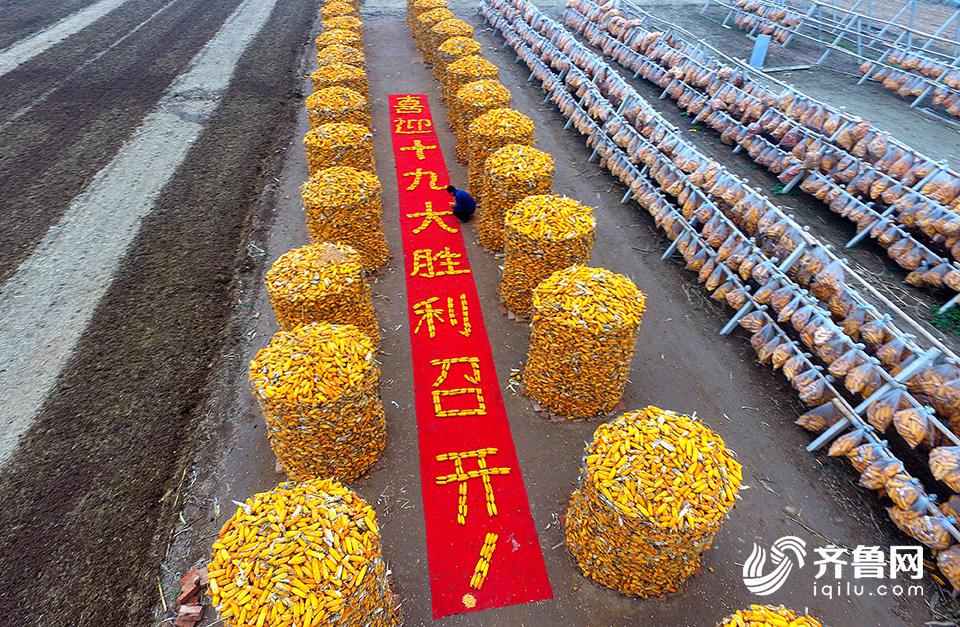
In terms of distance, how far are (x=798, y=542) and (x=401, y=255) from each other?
27.9ft

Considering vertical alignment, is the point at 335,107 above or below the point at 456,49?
below

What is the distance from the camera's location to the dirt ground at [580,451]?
5922 millimetres

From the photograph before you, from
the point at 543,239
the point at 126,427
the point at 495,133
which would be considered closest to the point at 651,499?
the point at 543,239

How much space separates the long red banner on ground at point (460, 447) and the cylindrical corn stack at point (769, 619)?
7.48 ft

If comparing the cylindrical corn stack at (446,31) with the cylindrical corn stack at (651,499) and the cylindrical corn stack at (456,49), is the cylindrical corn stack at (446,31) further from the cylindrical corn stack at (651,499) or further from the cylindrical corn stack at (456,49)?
the cylindrical corn stack at (651,499)

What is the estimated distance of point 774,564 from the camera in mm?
6277

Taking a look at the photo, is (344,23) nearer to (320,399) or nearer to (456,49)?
(456,49)

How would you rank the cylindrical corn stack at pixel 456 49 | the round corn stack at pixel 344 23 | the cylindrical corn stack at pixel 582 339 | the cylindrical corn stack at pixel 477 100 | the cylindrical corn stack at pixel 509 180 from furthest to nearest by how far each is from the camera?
the round corn stack at pixel 344 23 < the cylindrical corn stack at pixel 456 49 < the cylindrical corn stack at pixel 477 100 < the cylindrical corn stack at pixel 509 180 < the cylindrical corn stack at pixel 582 339

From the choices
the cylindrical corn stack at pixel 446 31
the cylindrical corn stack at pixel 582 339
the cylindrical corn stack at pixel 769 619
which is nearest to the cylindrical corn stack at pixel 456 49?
the cylindrical corn stack at pixel 446 31

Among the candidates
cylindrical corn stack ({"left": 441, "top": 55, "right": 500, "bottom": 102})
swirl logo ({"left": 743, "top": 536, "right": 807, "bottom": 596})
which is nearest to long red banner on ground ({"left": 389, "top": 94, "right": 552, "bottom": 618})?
swirl logo ({"left": 743, "top": 536, "right": 807, "bottom": 596})

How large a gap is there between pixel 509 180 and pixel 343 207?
323 centimetres

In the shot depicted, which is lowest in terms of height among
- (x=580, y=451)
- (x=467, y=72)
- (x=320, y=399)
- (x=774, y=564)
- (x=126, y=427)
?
(x=126, y=427)

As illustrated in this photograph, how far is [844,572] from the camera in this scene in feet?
20.4

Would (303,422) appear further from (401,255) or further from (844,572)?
(844,572)
